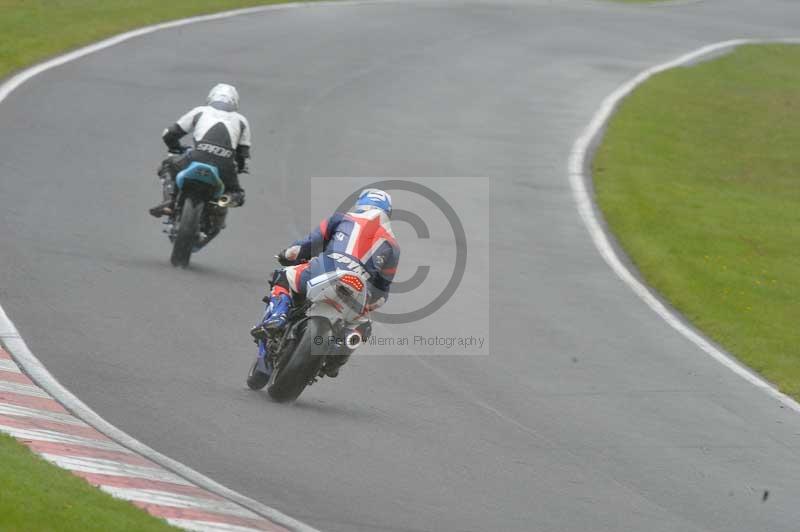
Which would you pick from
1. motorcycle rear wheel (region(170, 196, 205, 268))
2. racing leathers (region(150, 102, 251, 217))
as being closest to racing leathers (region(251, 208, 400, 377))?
motorcycle rear wheel (region(170, 196, 205, 268))

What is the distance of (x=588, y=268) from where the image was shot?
1667 cm

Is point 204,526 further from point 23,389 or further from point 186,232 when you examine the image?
point 186,232

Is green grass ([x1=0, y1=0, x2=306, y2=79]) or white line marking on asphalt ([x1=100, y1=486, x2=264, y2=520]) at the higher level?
white line marking on asphalt ([x1=100, y1=486, x2=264, y2=520])

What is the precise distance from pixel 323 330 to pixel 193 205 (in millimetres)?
4771

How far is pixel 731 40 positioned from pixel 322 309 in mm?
27881

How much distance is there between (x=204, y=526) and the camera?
7082mm

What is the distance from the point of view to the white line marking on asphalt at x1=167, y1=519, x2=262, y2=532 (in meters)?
6.98

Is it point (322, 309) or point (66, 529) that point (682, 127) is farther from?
point (66, 529)

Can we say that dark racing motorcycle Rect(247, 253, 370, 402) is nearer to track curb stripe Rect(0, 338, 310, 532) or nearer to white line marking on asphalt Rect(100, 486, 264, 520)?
track curb stripe Rect(0, 338, 310, 532)

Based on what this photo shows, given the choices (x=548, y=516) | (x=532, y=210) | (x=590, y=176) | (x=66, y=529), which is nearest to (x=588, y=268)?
(x=532, y=210)

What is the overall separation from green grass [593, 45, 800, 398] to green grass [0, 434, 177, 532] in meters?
7.63

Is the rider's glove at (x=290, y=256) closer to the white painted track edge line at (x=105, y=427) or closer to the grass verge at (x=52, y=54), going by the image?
the white painted track edge line at (x=105, y=427)

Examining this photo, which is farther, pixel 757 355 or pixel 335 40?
pixel 335 40

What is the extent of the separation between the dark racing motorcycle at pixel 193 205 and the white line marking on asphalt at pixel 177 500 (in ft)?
22.1
